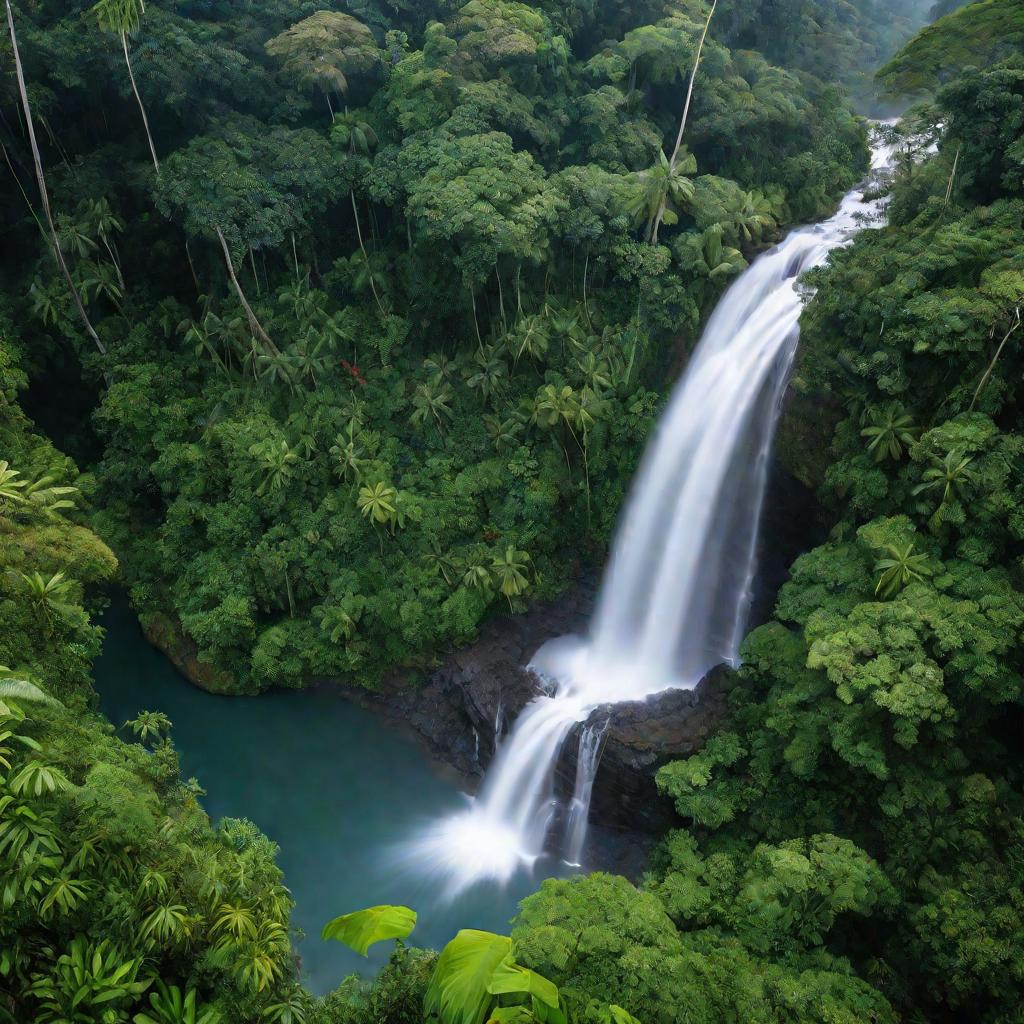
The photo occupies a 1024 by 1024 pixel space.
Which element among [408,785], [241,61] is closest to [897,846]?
[408,785]

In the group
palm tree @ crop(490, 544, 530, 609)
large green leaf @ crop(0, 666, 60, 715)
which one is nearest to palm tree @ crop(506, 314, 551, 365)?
palm tree @ crop(490, 544, 530, 609)

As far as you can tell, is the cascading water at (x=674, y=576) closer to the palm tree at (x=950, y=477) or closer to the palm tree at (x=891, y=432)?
the palm tree at (x=891, y=432)

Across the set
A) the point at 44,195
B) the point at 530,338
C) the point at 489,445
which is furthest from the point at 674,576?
the point at 44,195

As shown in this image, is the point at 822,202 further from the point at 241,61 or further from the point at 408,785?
the point at 408,785

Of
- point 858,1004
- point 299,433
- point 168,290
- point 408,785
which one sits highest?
point 168,290

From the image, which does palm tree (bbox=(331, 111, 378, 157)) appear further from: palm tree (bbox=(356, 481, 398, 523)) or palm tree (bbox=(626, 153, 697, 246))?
palm tree (bbox=(356, 481, 398, 523))
